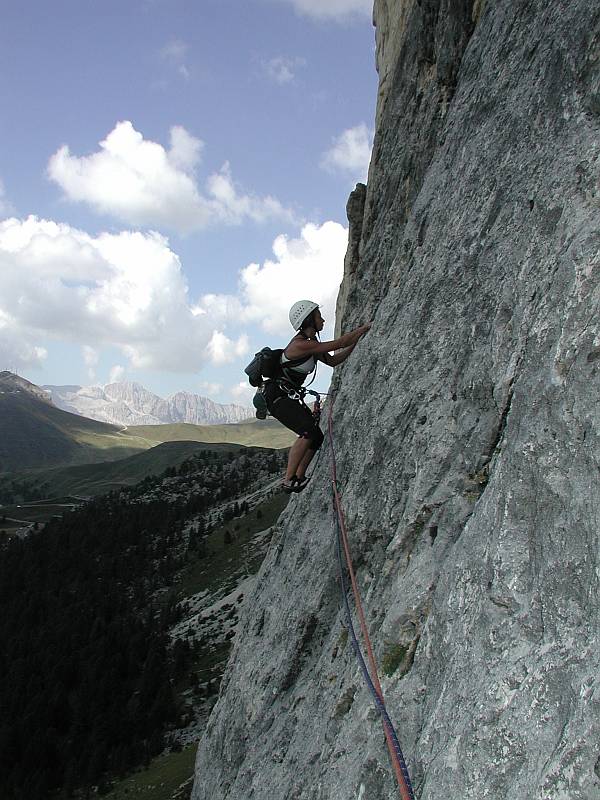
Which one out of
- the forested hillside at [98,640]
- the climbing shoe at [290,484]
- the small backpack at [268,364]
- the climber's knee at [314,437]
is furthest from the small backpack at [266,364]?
the forested hillside at [98,640]

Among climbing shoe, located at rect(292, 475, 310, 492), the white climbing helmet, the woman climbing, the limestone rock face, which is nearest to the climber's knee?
the woman climbing

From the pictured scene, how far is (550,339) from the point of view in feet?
20.1

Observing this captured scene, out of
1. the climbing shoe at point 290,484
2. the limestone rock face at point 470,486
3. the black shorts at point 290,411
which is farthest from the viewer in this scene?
the climbing shoe at point 290,484

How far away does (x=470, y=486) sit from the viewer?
7.39 meters

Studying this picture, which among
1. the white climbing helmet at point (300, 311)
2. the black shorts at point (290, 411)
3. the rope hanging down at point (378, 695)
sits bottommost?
the rope hanging down at point (378, 695)

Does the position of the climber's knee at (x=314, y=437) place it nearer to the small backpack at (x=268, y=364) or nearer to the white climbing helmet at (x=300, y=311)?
the small backpack at (x=268, y=364)

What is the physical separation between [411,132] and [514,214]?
28.9ft

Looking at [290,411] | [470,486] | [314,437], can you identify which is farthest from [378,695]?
[314,437]

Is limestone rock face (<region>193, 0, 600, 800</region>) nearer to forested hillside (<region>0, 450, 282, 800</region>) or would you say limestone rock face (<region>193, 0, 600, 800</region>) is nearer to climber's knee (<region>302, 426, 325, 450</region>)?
climber's knee (<region>302, 426, 325, 450</region>)

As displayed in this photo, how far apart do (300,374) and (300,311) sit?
1426 millimetres

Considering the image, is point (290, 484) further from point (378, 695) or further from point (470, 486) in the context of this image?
point (378, 695)

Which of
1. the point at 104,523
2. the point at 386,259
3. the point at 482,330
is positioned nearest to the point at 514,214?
the point at 482,330

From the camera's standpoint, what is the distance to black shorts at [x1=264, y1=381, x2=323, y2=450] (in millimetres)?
12070

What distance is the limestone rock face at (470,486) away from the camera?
4668 mm
